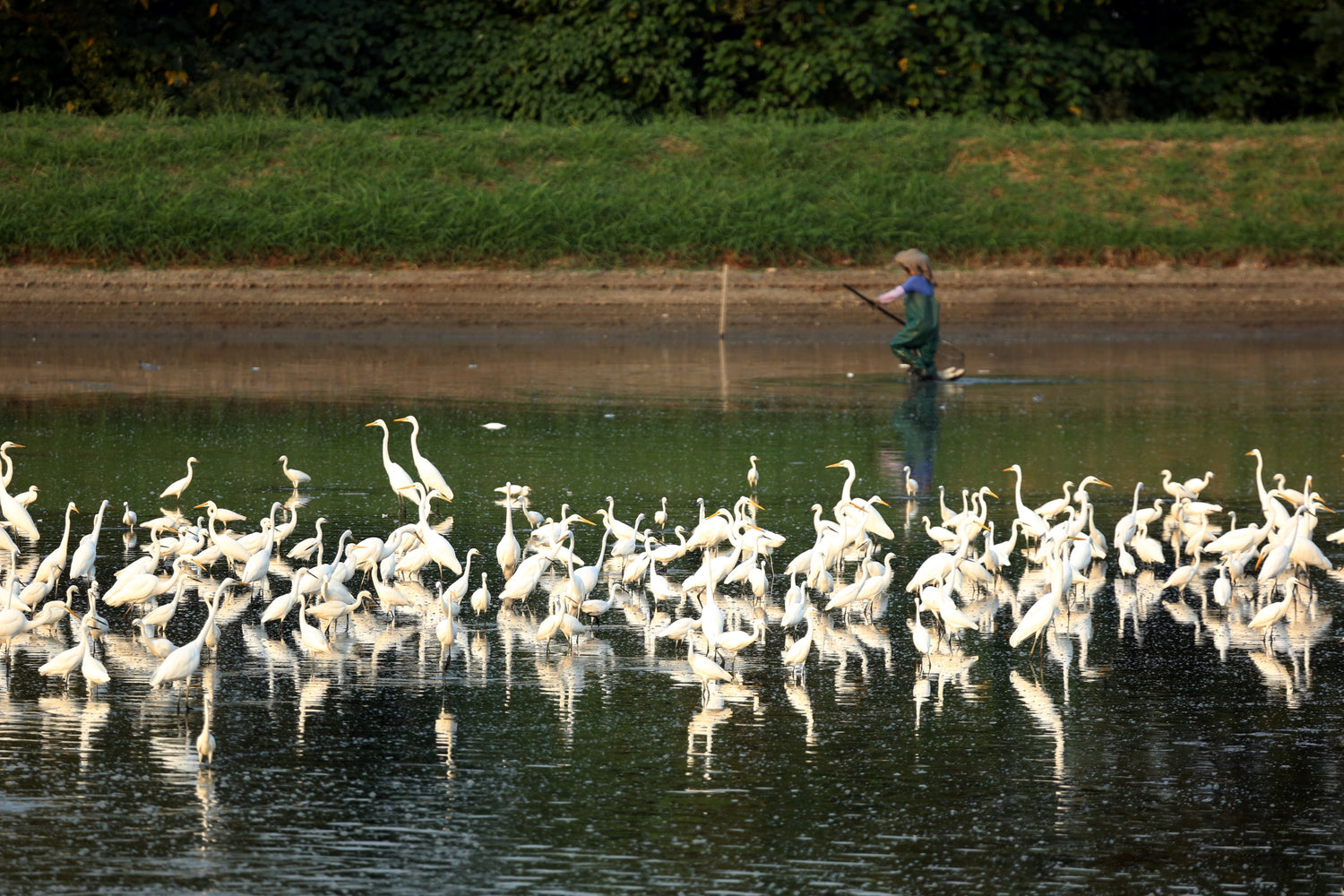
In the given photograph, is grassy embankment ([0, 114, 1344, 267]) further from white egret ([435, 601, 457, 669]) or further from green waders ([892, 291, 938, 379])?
white egret ([435, 601, 457, 669])

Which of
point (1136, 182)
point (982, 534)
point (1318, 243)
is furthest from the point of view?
point (1136, 182)

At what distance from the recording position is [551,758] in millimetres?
6258

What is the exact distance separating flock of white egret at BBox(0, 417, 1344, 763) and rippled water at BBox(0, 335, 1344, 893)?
0.07 m

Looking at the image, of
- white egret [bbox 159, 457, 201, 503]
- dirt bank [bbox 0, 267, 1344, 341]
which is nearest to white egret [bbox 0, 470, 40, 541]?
white egret [bbox 159, 457, 201, 503]

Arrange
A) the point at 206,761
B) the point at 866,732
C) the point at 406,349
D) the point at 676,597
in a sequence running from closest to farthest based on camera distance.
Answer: the point at 206,761
the point at 866,732
the point at 676,597
the point at 406,349

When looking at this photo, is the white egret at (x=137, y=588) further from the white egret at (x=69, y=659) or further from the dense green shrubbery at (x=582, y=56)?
the dense green shrubbery at (x=582, y=56)

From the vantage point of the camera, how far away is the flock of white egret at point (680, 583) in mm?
7773

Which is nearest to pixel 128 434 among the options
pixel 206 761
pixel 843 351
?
pixel 206 761

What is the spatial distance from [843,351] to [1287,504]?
11.6m

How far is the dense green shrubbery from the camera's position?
31234mm

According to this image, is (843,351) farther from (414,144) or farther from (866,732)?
(866,732)

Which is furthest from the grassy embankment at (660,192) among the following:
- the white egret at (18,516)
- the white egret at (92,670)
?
the white egret at (92,670)

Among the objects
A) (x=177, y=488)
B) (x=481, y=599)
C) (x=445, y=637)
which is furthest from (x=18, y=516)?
(x=445, y=637)

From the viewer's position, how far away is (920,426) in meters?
15.5
